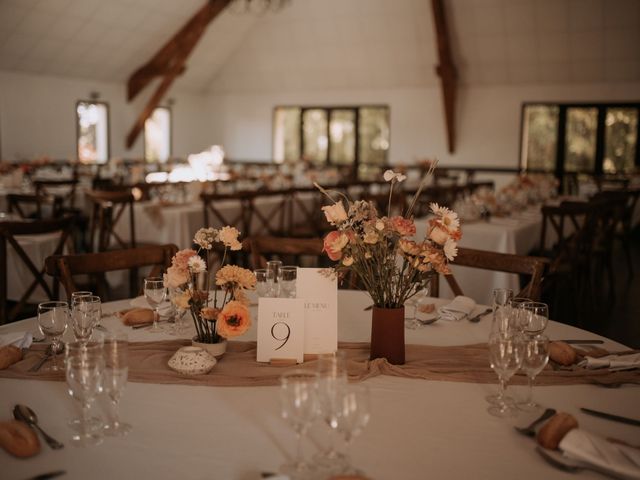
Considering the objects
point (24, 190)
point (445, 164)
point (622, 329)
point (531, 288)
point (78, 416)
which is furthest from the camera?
point (445, 164)

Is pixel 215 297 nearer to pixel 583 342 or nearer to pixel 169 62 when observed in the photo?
pixel 583 342

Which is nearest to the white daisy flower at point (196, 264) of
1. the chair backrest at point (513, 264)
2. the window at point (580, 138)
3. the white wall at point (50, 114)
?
the chair backrest at point (513, 264)

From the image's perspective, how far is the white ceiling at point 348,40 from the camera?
1135 cm

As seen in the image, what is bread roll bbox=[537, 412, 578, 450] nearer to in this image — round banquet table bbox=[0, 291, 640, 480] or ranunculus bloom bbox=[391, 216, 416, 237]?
round banquet table bbox=[0, 291, 640, 480]

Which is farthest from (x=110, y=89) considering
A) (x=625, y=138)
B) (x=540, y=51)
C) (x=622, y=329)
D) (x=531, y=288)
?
(x=531, y=288)

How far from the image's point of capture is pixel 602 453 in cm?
129

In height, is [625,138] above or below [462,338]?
above

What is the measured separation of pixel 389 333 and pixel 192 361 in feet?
1.76

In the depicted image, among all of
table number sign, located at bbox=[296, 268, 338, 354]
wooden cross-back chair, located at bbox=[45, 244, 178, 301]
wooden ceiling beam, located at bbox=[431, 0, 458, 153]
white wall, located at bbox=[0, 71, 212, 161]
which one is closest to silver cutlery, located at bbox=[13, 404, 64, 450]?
table number sign, located at bbox=[296, 268, 338, 354]

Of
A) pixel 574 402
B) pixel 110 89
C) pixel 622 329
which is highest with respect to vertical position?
pixel 110 89

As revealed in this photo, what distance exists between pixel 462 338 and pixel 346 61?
12.7 meters

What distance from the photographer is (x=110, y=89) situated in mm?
14305

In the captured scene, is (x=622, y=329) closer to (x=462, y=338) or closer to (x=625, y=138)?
(x=462, y=338)

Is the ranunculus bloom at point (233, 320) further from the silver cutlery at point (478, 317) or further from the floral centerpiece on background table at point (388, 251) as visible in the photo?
the silver cutlery at point (478, 317)
